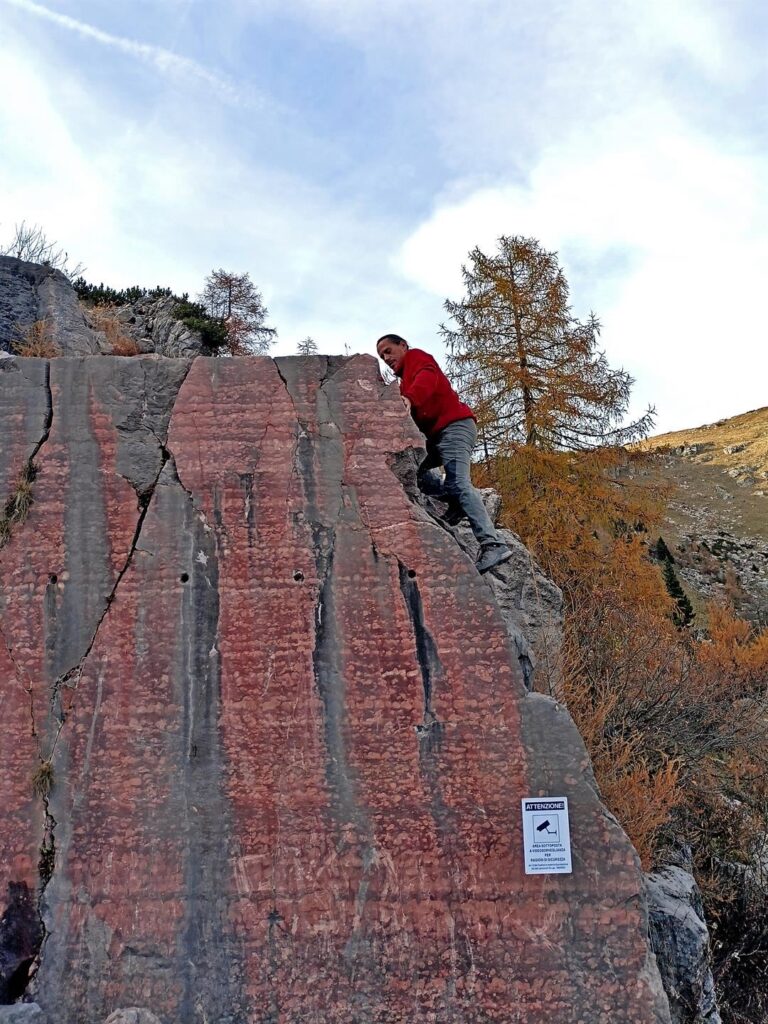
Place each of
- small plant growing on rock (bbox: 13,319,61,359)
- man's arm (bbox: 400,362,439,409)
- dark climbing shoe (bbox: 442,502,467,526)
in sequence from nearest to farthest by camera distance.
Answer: man's arm (bbox: 400,362,439,409) → dark climbing shoe (bbox: 442,502,467,526) → small plant growing on rock (bbox: 13,319,61,359)

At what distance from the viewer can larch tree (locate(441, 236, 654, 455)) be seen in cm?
1320

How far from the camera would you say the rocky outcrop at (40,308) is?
898cm

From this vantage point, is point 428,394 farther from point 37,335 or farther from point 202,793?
point 37,335

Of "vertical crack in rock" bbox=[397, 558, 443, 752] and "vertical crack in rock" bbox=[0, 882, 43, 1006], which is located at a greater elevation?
"vertical crack in rock" bbox=[397, 558, 443, 752]

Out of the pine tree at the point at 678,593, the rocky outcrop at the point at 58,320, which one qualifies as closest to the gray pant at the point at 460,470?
the rocky outcrop at the point at 58,320

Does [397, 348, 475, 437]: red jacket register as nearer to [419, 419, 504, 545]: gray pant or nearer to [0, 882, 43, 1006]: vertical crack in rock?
[419, 419, 504, 545]: gray pant

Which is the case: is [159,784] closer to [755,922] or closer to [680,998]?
[680,998]

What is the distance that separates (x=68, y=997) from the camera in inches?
145

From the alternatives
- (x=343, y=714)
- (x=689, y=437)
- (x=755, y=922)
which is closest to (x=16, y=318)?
(x=343, y=714)

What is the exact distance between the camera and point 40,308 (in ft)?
32.3

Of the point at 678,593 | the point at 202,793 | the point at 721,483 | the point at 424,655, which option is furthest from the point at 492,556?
the point at 721,483

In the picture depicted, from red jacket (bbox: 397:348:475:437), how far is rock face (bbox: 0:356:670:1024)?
1.01 feet

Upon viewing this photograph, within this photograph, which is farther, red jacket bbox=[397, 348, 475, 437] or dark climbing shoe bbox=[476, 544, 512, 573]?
red jacket bbox=[397, 348, 475, 437]

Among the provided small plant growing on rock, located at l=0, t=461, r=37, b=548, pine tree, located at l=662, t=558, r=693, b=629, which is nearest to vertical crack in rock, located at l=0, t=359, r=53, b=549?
small plant growing on rock, located at l=0, t=461, r=37, b=548
